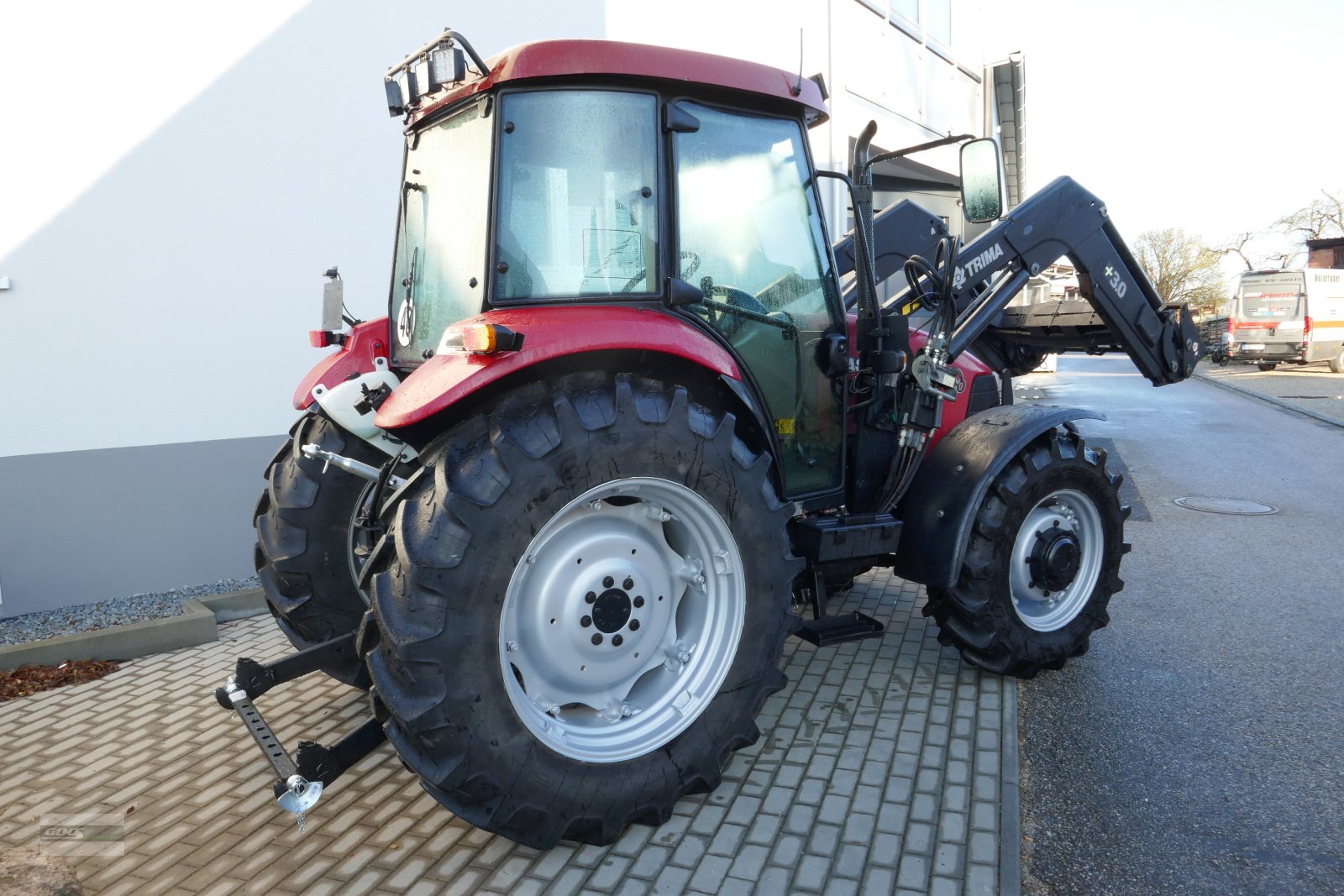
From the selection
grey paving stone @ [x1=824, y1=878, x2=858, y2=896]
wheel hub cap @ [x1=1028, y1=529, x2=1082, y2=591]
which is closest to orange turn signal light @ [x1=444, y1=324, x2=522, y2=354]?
grey paving stone @ [x1=824, y1=878, x2=858, y2=896]

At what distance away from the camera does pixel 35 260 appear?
4941 mm

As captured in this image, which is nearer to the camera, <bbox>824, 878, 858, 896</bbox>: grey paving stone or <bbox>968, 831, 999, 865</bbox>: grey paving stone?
<bbox>824, 878, 858, 896</bbox>: grey paving stone

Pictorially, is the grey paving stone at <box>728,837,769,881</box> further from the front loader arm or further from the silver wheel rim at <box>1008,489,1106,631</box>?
the front loader arm

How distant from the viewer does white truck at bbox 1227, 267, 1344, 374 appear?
23.0m

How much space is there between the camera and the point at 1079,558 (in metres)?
4.15

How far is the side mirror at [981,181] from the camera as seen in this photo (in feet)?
11.5

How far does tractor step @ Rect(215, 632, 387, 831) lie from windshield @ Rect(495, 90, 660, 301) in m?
1.32

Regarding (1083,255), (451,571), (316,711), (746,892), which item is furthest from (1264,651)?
(316,711)

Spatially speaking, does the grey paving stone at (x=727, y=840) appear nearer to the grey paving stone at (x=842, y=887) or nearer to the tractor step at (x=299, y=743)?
the grey paving stone at (x=842, y=887)

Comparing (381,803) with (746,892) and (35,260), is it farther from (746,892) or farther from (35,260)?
(35,260)

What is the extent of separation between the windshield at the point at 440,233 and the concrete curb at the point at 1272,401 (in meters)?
13.8

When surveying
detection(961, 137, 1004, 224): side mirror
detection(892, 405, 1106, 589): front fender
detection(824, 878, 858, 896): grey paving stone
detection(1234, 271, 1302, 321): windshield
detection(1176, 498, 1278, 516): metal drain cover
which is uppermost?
detection(1234, 271, 1302, 321): windshield

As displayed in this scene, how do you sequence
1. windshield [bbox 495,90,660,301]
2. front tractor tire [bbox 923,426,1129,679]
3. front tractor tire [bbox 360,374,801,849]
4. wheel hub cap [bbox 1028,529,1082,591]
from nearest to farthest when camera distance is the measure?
front tractor tire [bbox 360,374,801,849]
windshield [bbox 495,90,660,301]
front tractor tire [bbox 923,426,1129,679]
wheel hub cap [bbox 1028,529,1082,591]

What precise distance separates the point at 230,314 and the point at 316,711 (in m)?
2.67
